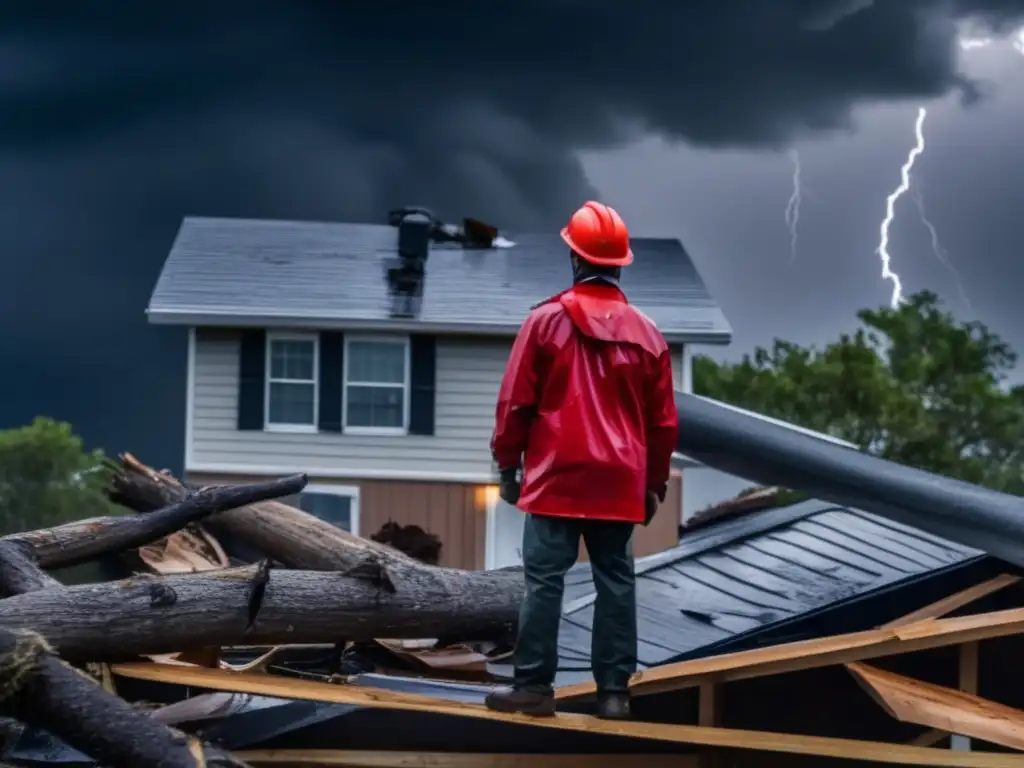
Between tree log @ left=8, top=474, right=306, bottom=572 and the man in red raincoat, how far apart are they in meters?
2.01

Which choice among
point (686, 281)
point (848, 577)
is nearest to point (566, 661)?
point (848, 577)

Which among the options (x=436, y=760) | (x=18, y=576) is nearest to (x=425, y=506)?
(x=18, y=576)

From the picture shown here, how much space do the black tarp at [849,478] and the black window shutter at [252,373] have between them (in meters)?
13.3

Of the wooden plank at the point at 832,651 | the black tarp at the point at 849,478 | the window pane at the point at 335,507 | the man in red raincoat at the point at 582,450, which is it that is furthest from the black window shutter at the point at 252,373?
the man in red raincoat at the point at 582,450

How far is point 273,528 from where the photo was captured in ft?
30.0

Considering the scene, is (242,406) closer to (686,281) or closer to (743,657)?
(686,281)

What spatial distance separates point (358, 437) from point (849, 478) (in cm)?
1369

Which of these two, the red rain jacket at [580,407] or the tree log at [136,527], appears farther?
the tree log at [136,527]

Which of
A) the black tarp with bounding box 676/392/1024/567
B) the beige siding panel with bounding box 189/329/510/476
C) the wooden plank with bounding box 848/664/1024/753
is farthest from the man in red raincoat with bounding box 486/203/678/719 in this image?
the beige siding panel with bounding box 189/329/510/476

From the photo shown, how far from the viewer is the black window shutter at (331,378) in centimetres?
1897

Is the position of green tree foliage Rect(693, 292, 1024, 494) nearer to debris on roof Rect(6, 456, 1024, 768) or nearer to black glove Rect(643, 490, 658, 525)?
debris on roof Rect(6, 456, 1024, 768)

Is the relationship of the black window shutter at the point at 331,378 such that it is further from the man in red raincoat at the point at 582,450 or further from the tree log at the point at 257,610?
the man in red raincoat at the point at 582,450

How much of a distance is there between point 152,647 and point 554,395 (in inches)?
85.7

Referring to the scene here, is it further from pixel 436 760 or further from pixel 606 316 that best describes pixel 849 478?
pixel 436 760
